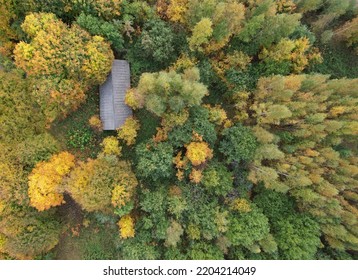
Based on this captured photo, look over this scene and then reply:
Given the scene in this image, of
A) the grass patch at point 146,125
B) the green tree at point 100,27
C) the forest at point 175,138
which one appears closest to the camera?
the forest at point 175,138

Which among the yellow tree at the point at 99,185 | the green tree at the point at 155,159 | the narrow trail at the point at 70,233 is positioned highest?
the green tree at the point at 155,159

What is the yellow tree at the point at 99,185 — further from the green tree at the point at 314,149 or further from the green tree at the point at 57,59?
the green tree at the point at 314,149

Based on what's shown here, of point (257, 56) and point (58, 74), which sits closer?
point (58, 74)

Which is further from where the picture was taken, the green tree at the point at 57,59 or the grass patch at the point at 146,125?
the grass patch at the point at 146,125

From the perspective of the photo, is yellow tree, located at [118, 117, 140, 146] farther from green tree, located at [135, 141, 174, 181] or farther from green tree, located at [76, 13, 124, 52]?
green tree, located at [76, 13, 124, 52]

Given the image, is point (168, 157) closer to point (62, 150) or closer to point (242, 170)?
point (242, 170)

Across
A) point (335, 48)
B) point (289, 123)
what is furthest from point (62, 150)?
point (335, 48)

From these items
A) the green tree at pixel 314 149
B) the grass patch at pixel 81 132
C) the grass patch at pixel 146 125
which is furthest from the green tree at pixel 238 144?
the grass patch at pixel 81 132
